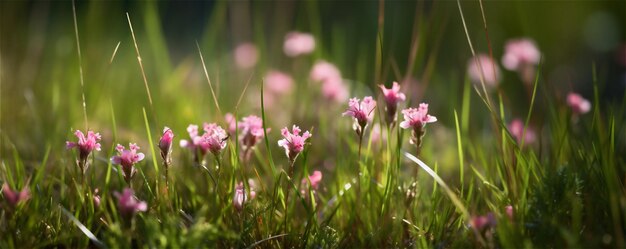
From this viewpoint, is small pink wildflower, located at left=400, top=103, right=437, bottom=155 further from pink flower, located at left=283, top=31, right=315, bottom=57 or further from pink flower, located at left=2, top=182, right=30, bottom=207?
pink flower, located at left=283, top=31, right=315, bottom=57

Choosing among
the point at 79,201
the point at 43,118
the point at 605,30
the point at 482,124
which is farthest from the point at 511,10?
the point at 79,201

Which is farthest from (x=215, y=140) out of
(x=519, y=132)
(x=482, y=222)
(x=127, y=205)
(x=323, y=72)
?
(x=323, y=72)

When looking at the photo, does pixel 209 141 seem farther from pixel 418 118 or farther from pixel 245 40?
pixel 245 40

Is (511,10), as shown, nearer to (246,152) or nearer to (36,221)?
(246,152)

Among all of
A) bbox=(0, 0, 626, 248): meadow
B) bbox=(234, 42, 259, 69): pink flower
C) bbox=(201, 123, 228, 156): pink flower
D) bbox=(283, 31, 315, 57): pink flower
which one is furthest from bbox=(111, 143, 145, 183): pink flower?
bbox=(234, 42, 259, 69): pink flower

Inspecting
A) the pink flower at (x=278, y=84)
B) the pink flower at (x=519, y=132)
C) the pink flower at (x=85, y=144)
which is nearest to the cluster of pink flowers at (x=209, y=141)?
the pink flower at (x=85, y=144)

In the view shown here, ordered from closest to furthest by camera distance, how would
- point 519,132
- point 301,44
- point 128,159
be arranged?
point 128,159 → point 519,132 → point 301,44
